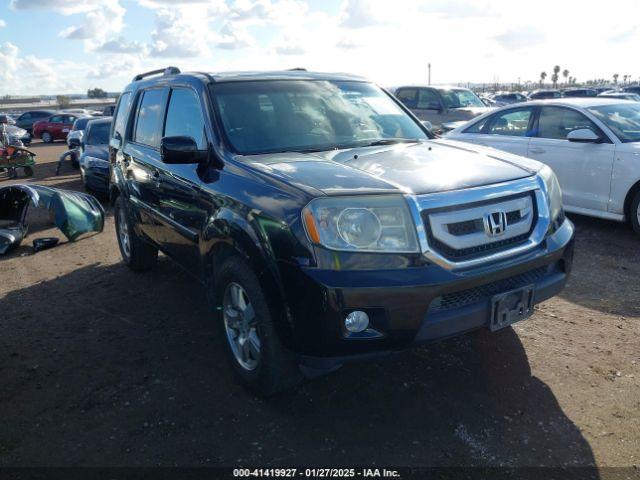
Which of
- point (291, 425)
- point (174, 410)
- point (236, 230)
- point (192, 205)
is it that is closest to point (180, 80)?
point (192, 205)

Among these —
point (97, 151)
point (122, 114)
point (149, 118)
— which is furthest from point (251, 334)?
point (97, 151)

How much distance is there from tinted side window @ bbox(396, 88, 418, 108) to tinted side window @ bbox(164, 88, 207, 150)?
40.4 feet

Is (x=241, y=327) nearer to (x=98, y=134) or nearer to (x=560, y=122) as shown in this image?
(x=560, y=122)

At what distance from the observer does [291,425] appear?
10.2ft

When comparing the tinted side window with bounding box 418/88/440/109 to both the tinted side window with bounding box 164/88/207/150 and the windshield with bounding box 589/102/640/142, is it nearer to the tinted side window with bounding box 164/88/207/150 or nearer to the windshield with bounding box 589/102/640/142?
the windshield with bounding box 589/102/640/142

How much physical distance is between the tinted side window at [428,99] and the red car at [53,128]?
21724 millimetres

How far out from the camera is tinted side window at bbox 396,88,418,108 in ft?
52.2

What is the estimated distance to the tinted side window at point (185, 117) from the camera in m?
3.93

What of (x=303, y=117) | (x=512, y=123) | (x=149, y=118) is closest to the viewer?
(x=303, y=117)

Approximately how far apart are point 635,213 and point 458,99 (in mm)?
10025

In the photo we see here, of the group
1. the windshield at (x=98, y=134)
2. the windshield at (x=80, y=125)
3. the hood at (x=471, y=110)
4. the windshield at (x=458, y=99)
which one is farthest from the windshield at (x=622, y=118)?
the windshield at (x=80, y=125)

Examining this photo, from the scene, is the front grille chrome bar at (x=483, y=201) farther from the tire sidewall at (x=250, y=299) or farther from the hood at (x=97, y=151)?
the hood at (x=97, y=151)

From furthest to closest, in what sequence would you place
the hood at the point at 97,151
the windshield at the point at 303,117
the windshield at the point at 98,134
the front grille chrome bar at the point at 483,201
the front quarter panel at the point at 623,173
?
the windshield at the point at 98,134 → the hood at the point at 97,151 → the front quarter panel at the point at 623,173 → the windshield at the point at 303,117 → the front grille chrome bar at the point at 483,201

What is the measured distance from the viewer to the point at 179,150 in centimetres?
349
